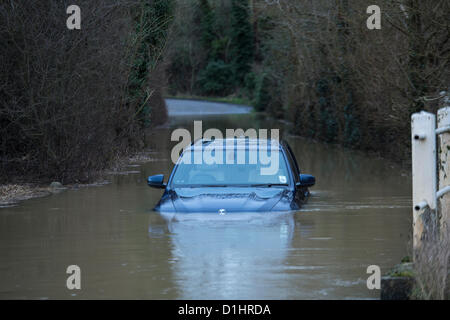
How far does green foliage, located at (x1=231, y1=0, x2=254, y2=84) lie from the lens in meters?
94.0

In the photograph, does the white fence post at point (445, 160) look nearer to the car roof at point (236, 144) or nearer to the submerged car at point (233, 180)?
the submerged car at point (233, 180)

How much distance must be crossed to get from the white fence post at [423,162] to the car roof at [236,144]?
17.9 feet

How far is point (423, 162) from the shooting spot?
7297 millimetres

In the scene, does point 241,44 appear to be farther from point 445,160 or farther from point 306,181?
point 445,160

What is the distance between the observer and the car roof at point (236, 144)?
42.0ft

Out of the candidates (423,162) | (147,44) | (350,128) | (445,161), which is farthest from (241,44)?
(423,162)

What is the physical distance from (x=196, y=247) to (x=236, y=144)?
3.17m

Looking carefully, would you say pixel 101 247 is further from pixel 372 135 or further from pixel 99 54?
pixel 372 135

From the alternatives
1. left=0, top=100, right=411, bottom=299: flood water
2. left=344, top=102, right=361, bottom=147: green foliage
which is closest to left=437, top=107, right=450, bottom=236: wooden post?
left=0, top=100, right=411, bottom=299: flood water

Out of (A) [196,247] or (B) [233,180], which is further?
(B) [233,180]
